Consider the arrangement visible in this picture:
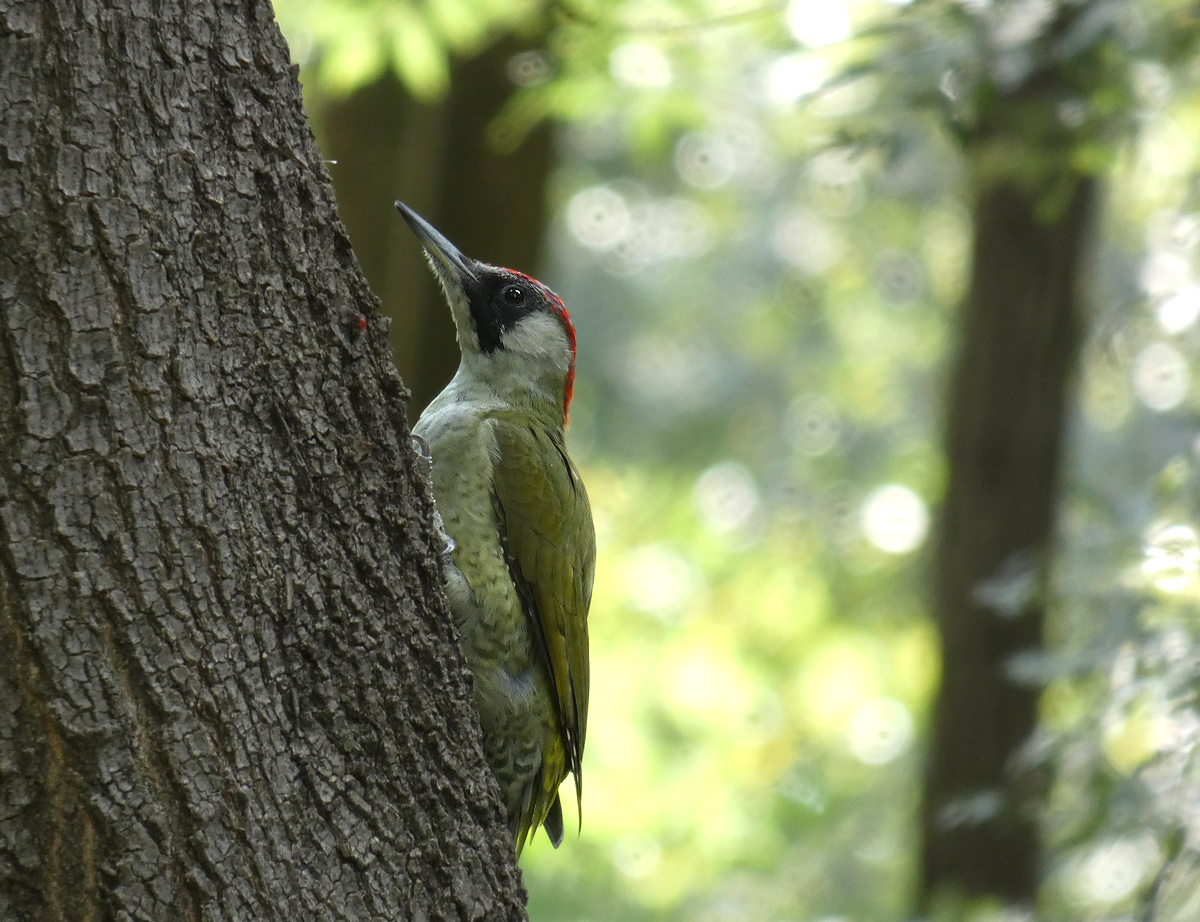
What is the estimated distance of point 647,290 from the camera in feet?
47.3

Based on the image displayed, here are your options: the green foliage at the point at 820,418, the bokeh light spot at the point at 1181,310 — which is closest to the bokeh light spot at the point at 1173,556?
the green foliage at the point at 820,418

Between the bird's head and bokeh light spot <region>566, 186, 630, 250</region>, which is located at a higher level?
bokeh light spot <region>566, 186, 630, 250</region>

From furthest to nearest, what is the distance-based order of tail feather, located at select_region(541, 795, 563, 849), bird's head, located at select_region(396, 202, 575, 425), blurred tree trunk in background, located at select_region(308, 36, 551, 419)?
blurred tree trunk in background, located at select_region(308, 36, 551, 419) < bird's head, located at select_region(396, 202, 575, 425) < tail feather, located at select_region(541, 795, 563, 849)

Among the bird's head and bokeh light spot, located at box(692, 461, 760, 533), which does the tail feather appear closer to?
the bird's head

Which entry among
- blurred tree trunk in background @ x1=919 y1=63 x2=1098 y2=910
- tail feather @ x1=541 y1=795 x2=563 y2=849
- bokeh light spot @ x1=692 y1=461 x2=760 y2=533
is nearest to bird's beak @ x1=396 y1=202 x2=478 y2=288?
tail feather @ x1=541 y1=795 x2=563 y2=849

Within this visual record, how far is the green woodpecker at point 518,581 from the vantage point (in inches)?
144

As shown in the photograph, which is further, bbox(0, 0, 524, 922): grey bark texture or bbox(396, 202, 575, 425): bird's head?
bbox(396, 202, 575, 425): bird's head

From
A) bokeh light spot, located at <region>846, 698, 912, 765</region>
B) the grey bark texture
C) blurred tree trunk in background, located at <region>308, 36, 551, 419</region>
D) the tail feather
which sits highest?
blurred tree trunk in background, located at <region>308, 36, 551, 419</region>

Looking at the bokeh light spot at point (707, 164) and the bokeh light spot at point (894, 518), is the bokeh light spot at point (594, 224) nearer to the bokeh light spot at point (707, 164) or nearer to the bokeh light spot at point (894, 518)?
the bokeh light spot at point (707, 164)

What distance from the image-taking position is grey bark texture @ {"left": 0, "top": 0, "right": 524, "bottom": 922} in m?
1.98

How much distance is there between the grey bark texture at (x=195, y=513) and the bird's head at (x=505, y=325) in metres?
1.98

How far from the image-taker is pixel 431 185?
19.8ft

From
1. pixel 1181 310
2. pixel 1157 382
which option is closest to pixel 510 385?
pixel 1181 310

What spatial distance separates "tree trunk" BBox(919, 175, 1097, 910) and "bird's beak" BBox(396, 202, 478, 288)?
3.85 m
